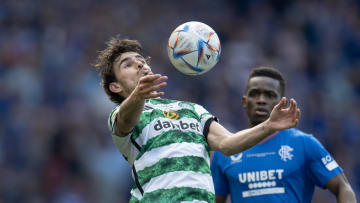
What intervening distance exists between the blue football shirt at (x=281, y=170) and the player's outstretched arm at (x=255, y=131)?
4.00ft

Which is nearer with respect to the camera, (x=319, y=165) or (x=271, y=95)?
(x=319, y=165)

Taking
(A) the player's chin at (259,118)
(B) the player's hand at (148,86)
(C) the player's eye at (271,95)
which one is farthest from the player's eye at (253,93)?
(B) the player's hand at (148,86)

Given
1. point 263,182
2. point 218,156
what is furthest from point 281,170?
point 218,156

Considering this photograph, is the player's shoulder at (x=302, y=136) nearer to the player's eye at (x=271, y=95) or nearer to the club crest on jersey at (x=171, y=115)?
the player's eye at (x=271, y=95)

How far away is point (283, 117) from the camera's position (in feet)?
15.3

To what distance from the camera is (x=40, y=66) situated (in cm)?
1261

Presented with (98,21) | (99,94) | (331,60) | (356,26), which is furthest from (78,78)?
(356,26)

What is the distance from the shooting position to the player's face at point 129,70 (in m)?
5.34

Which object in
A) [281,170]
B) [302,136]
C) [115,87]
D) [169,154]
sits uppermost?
[115,87]

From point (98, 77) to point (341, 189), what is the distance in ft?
24.0

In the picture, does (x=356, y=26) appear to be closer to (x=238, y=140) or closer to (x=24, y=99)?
(x=24, y=99)

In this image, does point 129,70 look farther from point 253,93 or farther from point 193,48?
point 253,93

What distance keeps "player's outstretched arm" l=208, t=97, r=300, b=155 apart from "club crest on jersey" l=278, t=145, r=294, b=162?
1296 mm

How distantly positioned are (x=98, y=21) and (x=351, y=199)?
929 cm
